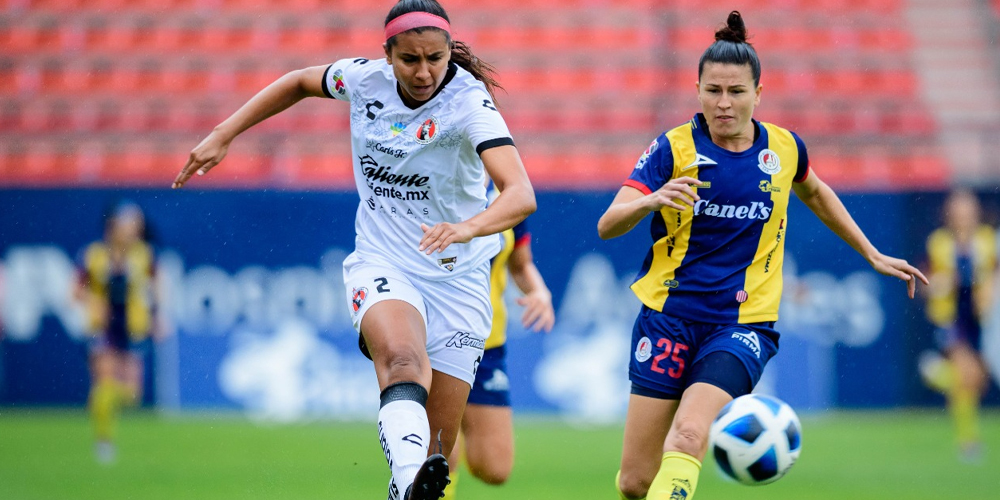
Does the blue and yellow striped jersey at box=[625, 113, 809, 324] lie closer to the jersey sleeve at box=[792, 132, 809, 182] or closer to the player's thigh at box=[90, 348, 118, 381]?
the jersey sleeve at box=[792, 132, 809, 182]

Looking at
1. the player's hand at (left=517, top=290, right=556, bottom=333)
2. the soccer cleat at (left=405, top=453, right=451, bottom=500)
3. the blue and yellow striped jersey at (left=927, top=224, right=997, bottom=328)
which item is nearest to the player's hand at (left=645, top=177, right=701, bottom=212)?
the soccer cleat at (left=405, top=453, right=451, bottom=500)

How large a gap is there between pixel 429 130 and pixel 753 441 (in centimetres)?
189

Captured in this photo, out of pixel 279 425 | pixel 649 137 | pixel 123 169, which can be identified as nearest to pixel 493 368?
pixel 279 425

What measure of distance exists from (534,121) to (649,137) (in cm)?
176

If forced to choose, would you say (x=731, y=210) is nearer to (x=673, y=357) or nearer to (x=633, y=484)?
(x=673, y=357)

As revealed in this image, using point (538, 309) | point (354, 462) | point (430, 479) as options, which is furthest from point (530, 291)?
point (354, 462)

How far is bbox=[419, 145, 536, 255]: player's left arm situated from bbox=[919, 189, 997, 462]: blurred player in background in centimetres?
765

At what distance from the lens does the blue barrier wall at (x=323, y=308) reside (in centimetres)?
1295

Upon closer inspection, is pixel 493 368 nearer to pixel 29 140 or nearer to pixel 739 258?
pixel 739 258

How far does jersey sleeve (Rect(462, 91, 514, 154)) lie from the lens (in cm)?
493


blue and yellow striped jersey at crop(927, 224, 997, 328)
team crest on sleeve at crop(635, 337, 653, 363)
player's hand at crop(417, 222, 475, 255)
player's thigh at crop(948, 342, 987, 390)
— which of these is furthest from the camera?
blue and yellow striped jersey at crop(927, 224, 997, 328)

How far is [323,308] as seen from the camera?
42.5ft

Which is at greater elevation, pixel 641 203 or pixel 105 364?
pixel 641 203

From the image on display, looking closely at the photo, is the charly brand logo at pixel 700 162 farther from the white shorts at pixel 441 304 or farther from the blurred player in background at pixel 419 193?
the white shorts at pixel 441 304
